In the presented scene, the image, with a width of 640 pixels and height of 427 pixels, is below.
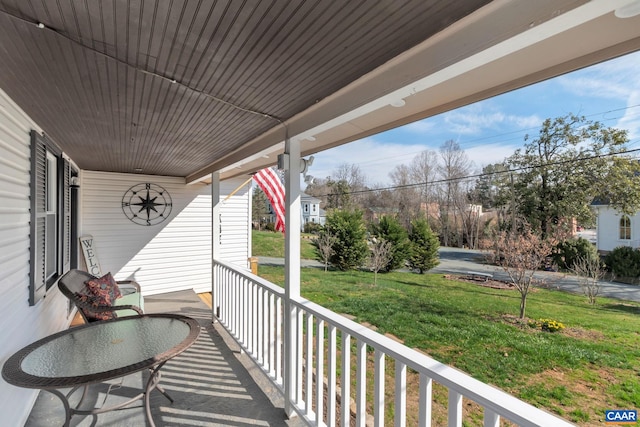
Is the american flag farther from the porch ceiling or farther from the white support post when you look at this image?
the porch ceiling

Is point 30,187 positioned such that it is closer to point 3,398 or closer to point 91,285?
point 91,285

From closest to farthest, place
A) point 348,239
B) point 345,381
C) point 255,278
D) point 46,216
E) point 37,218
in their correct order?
point 345,381 < point 37,218 < point 46,216 < point 255,278 < point 348,239

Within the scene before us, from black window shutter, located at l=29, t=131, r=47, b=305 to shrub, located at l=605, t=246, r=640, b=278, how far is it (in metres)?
11.3

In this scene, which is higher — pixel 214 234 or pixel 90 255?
pixel 214 234

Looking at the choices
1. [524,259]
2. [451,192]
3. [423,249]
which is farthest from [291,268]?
[451,192]

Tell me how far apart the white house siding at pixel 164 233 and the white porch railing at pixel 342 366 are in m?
2.42

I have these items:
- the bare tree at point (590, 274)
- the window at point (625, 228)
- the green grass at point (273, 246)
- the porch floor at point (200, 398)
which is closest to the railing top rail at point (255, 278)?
the porch floor at point (200, 398)

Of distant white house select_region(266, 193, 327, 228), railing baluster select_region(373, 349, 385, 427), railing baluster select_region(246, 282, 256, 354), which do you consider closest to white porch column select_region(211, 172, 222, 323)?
railing baluster select_region(246, 282, 256, 354)

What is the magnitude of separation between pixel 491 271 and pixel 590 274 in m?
3.28

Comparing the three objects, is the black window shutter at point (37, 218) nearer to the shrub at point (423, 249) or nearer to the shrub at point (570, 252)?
the shrub at point (570, 252)

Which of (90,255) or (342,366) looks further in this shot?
(90,255)

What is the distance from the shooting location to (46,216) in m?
3.00

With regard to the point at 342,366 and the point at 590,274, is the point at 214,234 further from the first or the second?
the point at 590,274

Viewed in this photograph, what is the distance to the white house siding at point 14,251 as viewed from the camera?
6.27ft
